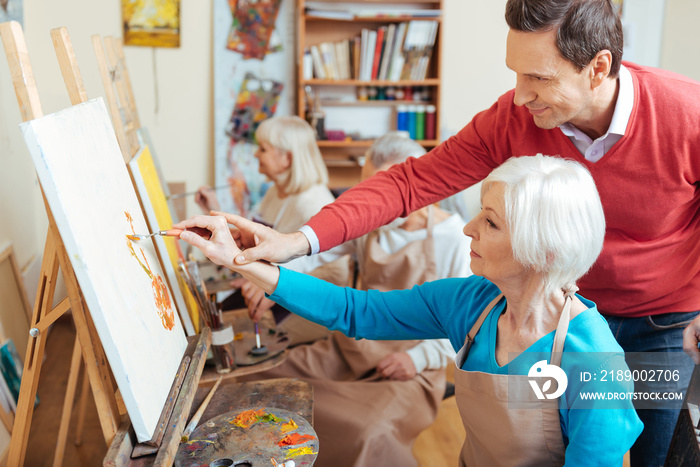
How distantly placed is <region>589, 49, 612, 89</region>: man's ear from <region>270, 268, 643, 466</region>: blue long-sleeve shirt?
1.52ft

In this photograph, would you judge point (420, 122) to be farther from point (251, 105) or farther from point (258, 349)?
point (258, 349)

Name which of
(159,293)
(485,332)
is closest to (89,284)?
(159,293)

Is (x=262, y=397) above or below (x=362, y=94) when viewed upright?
below

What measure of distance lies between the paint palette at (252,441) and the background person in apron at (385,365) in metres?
0.56

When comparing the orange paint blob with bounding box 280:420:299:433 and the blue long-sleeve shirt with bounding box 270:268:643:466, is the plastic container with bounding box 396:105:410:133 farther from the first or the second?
the orange paint blob with bounding box 280:420:299:433

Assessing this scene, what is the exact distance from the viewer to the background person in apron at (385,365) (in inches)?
70.9

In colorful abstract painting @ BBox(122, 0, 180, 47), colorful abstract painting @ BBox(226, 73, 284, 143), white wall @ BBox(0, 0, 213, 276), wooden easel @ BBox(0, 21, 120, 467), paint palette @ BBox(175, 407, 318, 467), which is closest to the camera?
wooden easel @ BBox(0, 21, 120, 467)

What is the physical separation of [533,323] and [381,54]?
10.7 feet

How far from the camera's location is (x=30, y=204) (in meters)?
2.90

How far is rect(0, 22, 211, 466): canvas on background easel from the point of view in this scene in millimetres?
896

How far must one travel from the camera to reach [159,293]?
1313 millimetres

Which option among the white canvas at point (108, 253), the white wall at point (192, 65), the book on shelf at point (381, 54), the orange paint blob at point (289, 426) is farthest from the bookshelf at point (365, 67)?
the orange paint blob at point (289, 426)

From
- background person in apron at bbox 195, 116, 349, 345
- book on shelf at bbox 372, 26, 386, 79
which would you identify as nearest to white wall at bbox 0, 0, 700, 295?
book on shelf at bbox 372, 26, 386, 79

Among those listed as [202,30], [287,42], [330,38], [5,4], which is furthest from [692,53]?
[5,4]
